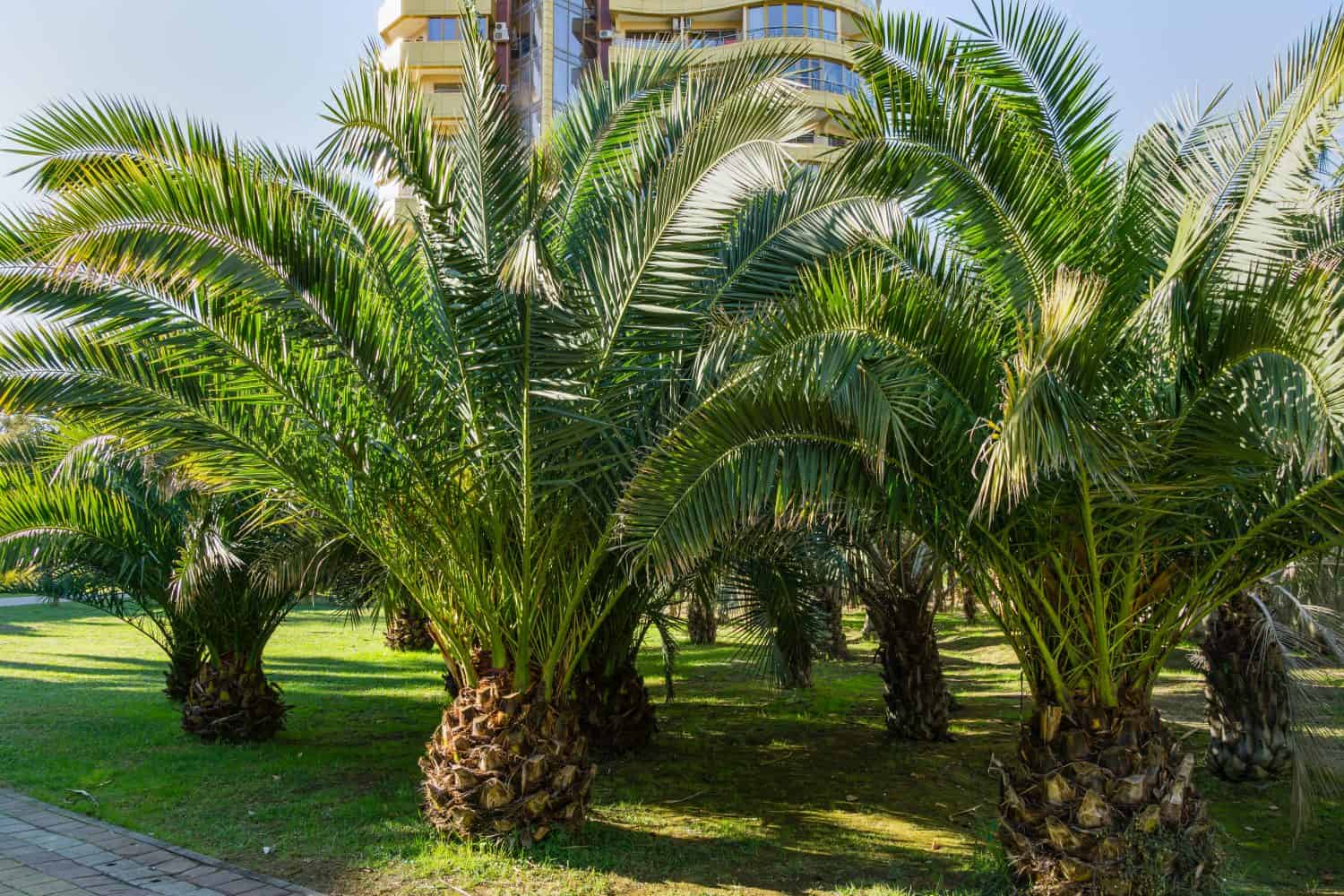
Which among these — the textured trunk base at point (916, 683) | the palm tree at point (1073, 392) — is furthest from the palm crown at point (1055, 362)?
the textured trunk base at point (916, 683)

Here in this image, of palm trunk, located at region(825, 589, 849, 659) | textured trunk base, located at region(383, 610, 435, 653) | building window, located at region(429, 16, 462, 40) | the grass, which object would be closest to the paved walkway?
the grass

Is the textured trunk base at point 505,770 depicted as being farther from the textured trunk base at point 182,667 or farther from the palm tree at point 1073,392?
the textured trunk base at point 182,667

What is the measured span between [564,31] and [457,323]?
31.8 meters

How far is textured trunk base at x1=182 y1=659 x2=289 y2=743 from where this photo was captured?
9.62 m

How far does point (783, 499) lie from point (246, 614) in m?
6.68

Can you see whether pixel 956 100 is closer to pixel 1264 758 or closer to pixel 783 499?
pixel 783 499

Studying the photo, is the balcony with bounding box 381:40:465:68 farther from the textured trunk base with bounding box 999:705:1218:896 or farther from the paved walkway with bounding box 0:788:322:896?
the textured trunk base with bounding box 999:705:1218:896

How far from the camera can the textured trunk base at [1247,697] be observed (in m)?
8.05

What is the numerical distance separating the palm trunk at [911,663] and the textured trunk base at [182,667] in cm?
709

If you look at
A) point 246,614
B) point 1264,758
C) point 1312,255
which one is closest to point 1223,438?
point 1312,255

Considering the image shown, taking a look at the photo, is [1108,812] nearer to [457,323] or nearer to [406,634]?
[457,323]

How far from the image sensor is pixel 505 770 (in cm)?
629

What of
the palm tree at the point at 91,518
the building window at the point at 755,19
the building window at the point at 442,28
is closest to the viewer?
the palm tree at the point at 91,518

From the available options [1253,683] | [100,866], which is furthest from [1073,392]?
[100,866]
